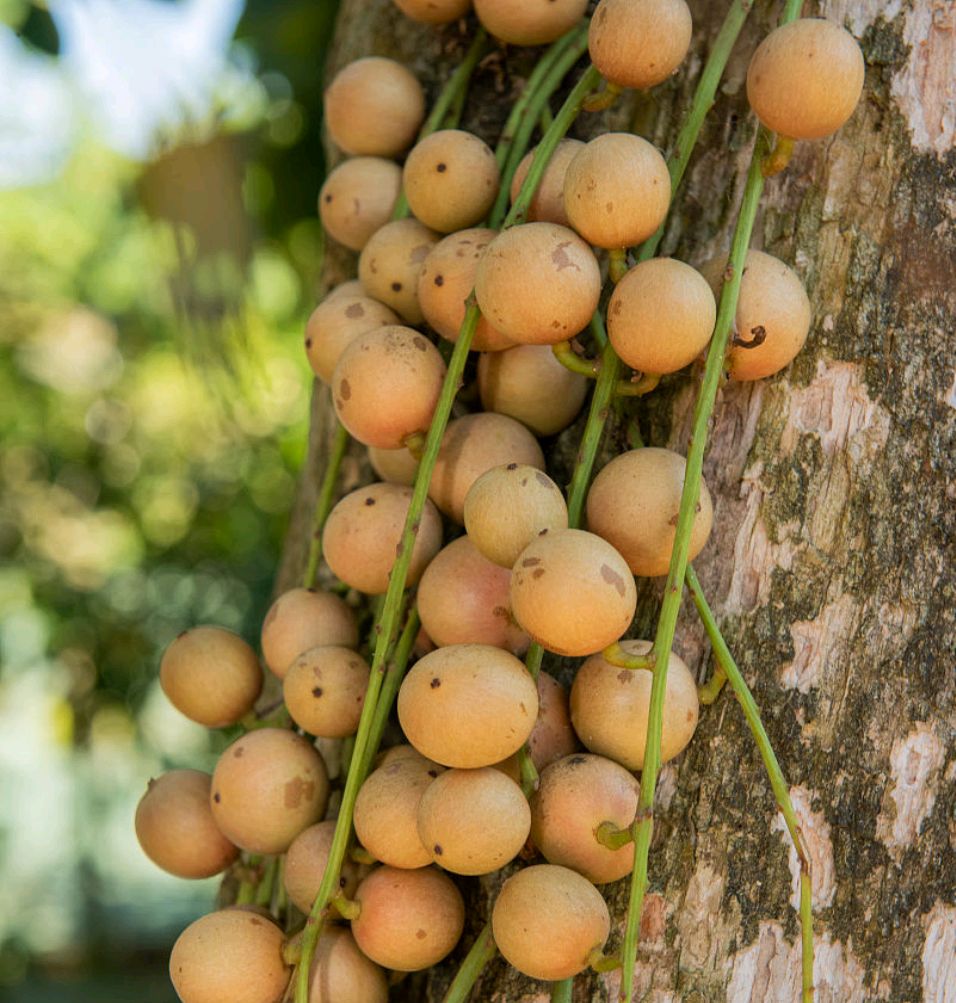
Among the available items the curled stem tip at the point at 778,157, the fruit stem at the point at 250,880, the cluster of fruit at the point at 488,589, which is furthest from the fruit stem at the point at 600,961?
the curled stem tip at the point at 778,157

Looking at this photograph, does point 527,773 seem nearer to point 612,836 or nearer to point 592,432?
point 612,836

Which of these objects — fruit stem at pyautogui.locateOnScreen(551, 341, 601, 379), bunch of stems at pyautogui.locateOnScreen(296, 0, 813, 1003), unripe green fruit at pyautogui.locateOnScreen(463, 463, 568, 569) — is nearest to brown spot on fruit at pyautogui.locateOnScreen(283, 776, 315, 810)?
bunch of stems at pyautogui.locateOnScreen(296, 0, 813, 1003)

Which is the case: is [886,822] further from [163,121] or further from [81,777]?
[81,777]

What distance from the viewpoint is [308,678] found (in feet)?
3.00

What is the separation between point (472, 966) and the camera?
787 millimetres

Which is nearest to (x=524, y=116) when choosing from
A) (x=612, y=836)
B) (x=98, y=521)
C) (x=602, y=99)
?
(x=602, y=99)

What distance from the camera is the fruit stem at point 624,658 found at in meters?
0.75

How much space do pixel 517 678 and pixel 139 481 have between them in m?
3.93

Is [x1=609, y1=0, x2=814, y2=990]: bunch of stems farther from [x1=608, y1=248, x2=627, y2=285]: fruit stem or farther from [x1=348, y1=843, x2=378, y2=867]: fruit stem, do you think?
[x1=348, y1=843, x2=378, y2=867]: fruit stem

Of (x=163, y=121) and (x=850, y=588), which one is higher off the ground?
(x=163, y=121)

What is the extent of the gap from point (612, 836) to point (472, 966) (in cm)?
15

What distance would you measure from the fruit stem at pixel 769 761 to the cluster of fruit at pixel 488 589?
0.10ft

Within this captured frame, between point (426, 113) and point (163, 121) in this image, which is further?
point (163, 121)

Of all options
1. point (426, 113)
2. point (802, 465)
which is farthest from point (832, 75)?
point (426, 113)
